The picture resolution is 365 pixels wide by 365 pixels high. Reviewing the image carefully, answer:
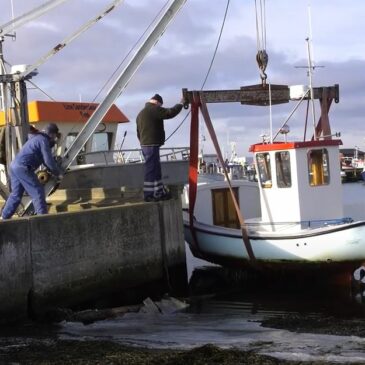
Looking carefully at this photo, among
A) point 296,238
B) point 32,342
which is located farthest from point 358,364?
point 296,238

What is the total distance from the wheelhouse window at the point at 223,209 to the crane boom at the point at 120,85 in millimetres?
3751

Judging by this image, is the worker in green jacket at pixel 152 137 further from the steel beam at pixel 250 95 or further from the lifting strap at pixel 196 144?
the steel beam at pixel 250 95

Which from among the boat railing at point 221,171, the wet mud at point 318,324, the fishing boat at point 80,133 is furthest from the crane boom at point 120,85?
the boat railing at point 221,171

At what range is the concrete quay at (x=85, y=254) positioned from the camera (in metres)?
9.54

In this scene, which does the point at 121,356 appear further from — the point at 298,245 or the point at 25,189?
the point at 298,245

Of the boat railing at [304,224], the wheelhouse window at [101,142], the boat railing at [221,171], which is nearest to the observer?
the boat railing at [304,224]

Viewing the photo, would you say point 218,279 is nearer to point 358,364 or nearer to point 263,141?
point 263,141

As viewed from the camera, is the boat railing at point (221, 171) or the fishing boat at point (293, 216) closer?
the fishing boat at point (293, 216)

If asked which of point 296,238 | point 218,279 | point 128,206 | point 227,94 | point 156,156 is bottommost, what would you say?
point 218,279

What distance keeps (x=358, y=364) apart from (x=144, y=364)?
2265 millimetres

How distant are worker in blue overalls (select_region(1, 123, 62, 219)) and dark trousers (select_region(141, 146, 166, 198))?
201cm

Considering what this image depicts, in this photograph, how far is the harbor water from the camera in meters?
8.12

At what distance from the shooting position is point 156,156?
12.7 metres

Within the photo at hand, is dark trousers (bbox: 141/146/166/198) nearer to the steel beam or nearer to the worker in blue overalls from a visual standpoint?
the steel beam
